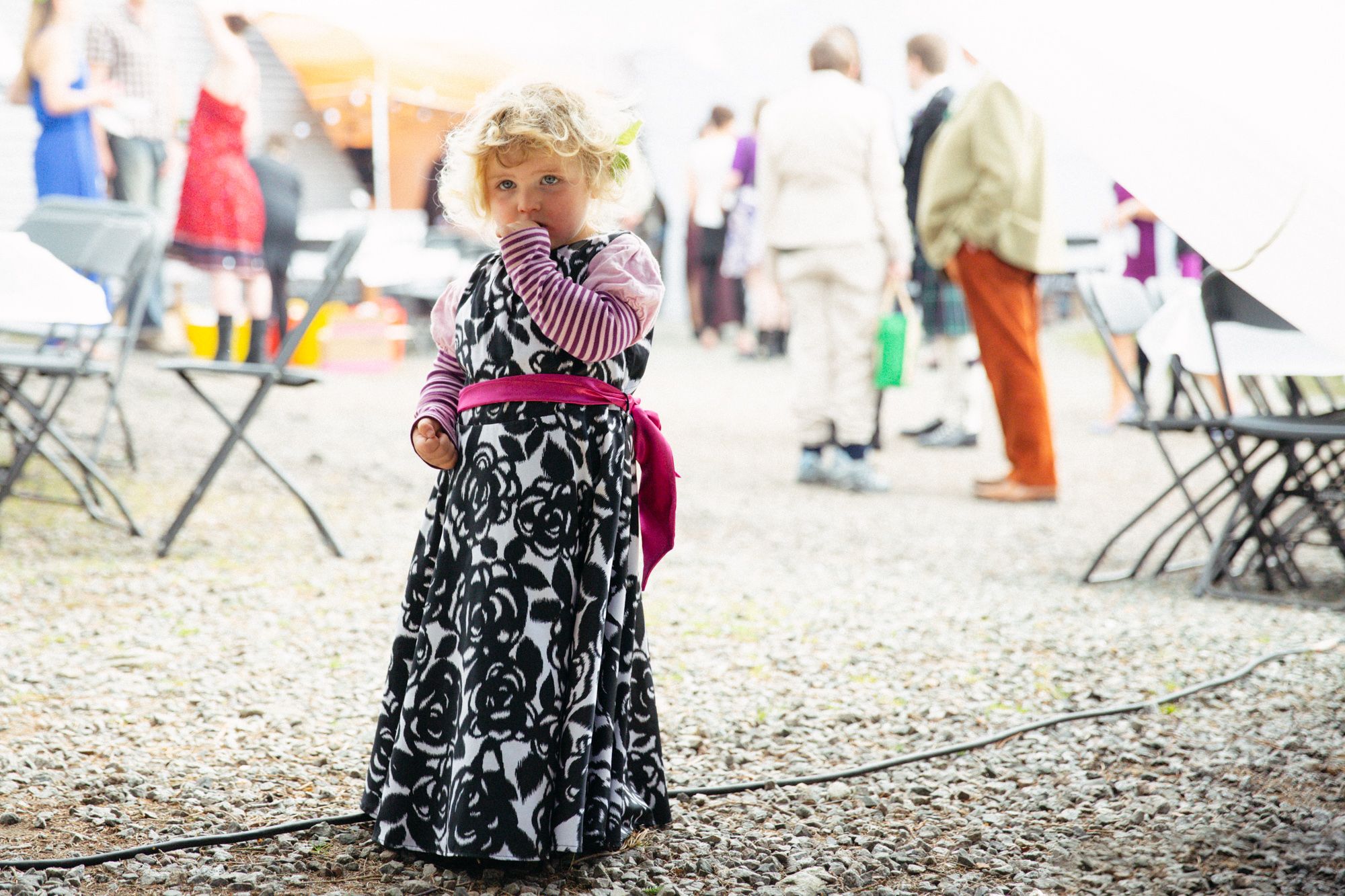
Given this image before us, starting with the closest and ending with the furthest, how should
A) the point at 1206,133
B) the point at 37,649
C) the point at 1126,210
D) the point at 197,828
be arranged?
the point at 1206,133
the point at 197,828
the point at 37,649
the point at 1126,210

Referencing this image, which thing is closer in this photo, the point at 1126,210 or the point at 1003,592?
the point at 1003,592

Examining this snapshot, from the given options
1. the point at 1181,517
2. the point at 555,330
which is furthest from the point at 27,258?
the point at 1181,517

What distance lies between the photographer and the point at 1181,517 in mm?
4121

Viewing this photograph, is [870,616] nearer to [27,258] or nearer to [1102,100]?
[1102,100]

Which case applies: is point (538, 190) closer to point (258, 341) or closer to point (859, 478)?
point (859, 478)

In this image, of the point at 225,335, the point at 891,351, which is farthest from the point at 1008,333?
the point at 225,335

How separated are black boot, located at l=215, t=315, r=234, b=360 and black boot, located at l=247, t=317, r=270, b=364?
9.7 inches

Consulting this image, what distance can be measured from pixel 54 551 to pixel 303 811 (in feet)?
Result: 7.48

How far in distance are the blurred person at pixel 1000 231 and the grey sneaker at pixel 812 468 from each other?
0.90 metres

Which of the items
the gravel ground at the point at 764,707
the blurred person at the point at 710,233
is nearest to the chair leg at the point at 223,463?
the gravel ground at the point at 764,707

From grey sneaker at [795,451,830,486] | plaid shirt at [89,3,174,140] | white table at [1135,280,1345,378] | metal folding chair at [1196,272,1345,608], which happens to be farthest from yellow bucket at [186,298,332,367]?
metal folding chair at [1196,272,1345,608]

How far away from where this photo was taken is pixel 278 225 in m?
9.14

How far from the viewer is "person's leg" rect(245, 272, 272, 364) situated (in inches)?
299

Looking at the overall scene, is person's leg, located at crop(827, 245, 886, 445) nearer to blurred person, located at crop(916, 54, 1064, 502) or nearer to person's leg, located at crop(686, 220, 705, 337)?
blurred person, located at crop(916, 54, 1064, 502)
